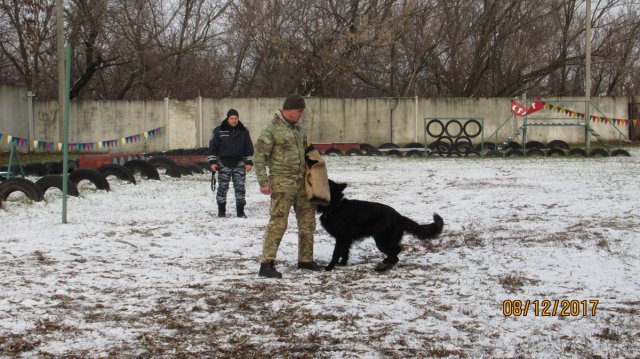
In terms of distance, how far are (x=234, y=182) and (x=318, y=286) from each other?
13.9ft

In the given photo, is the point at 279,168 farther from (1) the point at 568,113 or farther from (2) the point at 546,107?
(2) the point at 546,107

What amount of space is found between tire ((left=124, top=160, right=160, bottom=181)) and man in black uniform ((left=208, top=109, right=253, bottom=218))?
5175 millimetres

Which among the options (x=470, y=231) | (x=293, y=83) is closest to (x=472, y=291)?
(x=470, y=231)

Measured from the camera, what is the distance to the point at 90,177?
12508mm

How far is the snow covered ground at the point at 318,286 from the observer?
14.1 ft

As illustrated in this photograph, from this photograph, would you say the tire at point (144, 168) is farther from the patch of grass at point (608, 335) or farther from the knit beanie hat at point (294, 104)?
the patch of grass at point (608, 335)

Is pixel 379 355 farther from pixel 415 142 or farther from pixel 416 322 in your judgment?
pixel 415 142

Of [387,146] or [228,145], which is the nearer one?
[228,145]

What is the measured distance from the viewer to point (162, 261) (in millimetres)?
6895

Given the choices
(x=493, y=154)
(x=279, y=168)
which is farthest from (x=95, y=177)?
(x=493, y=154)

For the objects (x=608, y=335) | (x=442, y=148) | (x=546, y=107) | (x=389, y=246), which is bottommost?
(x=608, y=335)

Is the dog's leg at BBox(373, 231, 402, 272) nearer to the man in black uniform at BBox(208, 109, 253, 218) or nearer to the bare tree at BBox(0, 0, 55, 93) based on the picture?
the man in black uniform at BBox(208, 109, 253, 218)

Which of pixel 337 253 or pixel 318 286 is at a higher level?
pixel 337 253
